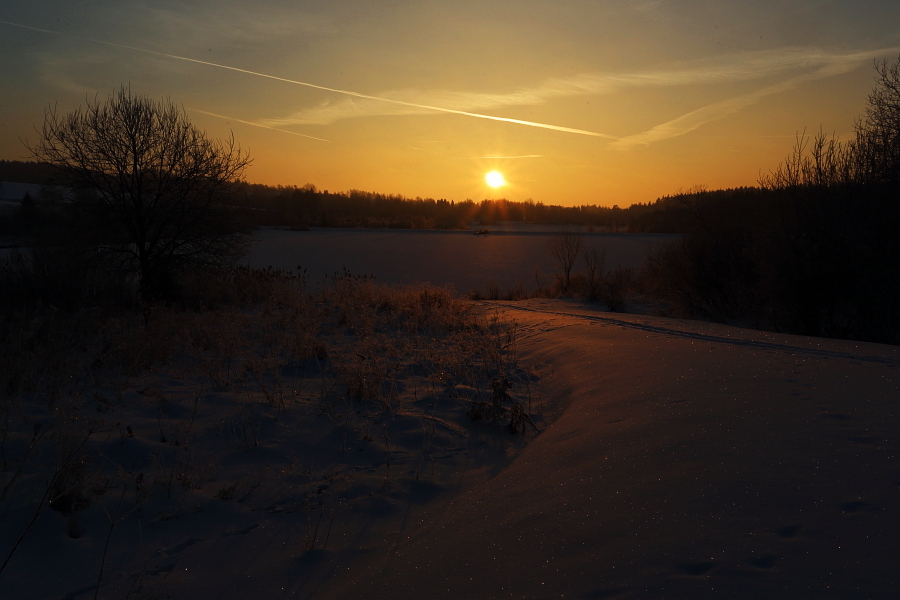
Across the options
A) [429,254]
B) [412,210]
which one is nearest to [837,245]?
[429,254]

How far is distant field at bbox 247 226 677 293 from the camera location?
29.9 metres

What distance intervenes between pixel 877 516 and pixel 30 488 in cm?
495

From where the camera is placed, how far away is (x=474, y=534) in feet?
10.3

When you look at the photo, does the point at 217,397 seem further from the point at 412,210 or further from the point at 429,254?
the point at 412,210

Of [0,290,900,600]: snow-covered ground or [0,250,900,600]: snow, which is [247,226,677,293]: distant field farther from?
[0,250,900,600]: snow

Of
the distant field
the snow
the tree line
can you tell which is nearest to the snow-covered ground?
the snow

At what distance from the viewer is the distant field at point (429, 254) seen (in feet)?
98.2

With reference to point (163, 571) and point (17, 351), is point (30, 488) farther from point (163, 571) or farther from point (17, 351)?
point (17, 351)

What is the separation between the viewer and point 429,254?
38.8 meters

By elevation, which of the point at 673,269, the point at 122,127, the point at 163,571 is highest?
the point at 122,127

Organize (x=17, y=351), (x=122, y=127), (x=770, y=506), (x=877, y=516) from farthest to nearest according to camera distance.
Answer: (x=122, y=127)
(x=17, y=351)
(x=770, y=506)
(x=877, y=516)

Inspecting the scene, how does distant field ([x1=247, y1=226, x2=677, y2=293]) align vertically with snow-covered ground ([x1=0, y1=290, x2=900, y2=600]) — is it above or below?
above

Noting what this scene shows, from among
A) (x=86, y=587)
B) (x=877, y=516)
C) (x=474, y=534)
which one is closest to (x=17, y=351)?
(x=86, y=587)

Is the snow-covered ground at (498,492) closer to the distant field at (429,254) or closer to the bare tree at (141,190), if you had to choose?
the bare tree at (141,190)
